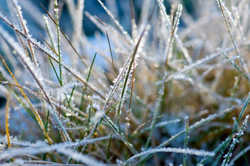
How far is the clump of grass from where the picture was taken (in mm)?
493

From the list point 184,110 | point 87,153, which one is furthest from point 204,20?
point 87,153

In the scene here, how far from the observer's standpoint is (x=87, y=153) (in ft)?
2.10

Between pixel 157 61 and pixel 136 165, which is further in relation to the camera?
pixel 157 61

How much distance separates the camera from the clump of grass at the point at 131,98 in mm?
493

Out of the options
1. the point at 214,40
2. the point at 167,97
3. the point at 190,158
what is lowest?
the point at 190,158

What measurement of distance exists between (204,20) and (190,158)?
0.56 meters

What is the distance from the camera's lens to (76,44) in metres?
0.94

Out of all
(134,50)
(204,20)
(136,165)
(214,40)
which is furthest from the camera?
(214,40)

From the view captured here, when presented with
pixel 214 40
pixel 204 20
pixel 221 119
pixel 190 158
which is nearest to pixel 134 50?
pixel 190 158

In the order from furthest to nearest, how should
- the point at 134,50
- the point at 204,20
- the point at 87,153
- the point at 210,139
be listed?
the point at 204,20, the point at 210,139, the point at 87,153, the point at 134,50

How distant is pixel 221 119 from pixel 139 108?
0.83ft

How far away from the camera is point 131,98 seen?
20.0 inches

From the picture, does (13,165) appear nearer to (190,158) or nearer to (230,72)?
(190,158)

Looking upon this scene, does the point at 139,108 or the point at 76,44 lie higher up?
the point at 76,44
